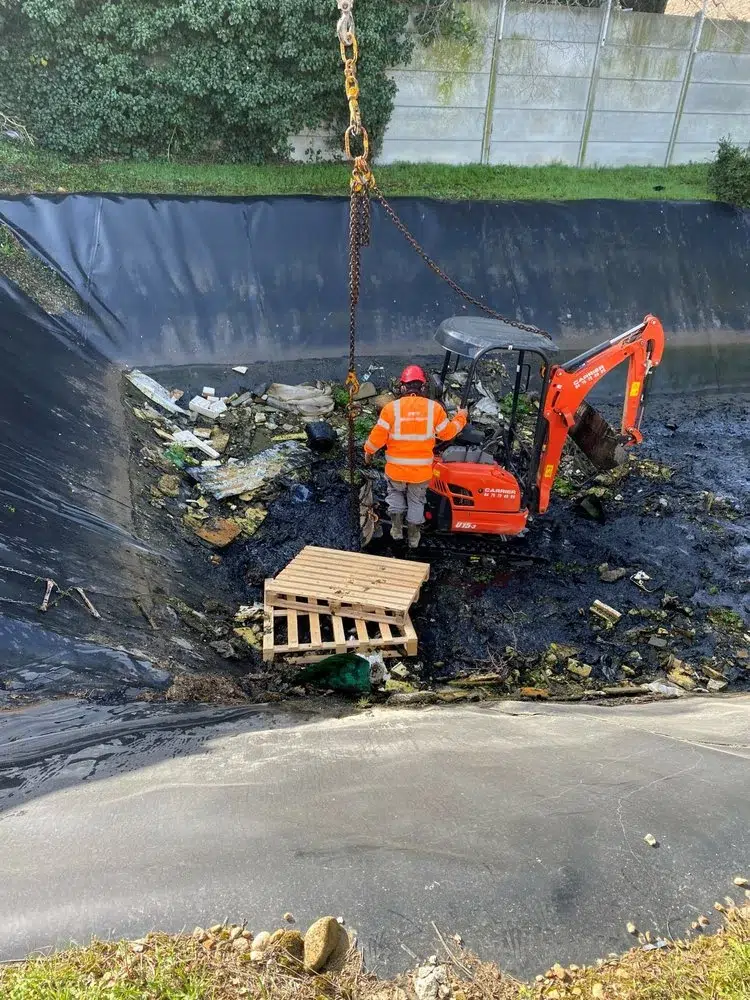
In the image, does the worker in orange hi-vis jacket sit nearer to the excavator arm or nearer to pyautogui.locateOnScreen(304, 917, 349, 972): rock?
the excavator arm

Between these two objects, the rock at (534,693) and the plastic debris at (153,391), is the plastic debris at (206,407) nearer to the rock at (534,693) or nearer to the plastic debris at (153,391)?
the plastic debris at (153,391)

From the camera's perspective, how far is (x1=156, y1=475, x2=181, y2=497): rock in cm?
709

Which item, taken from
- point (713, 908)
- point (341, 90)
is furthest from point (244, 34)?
point (713, 908)

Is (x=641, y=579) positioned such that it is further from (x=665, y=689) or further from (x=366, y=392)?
(x=366, y=392)

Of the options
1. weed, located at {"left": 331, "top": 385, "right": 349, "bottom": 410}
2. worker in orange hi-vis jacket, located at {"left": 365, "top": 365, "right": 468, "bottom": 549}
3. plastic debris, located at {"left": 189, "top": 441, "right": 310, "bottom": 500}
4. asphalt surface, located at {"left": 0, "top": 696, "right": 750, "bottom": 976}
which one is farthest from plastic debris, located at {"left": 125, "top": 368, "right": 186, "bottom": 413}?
asphalt surface, located at {"left": 0, "top": 696, "right": 750, "bottom": 976}

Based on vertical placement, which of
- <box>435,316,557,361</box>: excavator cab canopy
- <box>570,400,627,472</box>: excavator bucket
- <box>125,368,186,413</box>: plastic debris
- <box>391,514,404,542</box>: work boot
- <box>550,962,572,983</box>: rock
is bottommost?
<box>550,962,572,983</box>: rock

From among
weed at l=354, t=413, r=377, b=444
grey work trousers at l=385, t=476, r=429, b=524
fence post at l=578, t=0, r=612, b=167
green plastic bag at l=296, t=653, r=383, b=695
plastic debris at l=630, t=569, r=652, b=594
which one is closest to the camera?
green plastic bag at l=296, t=653, r=383, b=695

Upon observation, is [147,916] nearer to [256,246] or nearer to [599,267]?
[256,246]

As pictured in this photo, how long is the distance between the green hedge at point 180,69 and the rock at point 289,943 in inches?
477

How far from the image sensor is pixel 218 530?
22.4 ft

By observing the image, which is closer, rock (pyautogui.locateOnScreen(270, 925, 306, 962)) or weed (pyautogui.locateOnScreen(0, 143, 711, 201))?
rock (pyautogui.locateOnScreen(270, 925, 306, 962))

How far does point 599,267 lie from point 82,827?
38.1 feet

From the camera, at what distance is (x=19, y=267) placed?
355 inches

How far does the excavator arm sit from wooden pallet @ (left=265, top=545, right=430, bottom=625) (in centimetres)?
164
